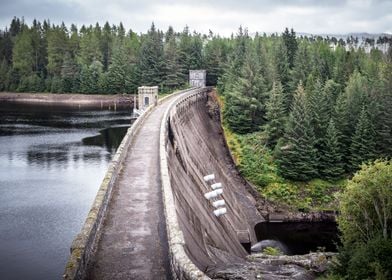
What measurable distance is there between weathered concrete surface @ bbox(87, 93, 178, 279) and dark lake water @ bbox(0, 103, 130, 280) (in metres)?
8.75

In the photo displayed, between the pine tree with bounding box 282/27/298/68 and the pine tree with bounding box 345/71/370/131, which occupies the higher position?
the pine tree with bounding box 282/27/298/68

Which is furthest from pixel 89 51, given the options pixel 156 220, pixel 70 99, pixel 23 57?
pixel 156 220

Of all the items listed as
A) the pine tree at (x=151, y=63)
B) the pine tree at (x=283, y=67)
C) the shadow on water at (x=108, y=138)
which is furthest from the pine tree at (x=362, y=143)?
the pine tree at (x=151, y=63)

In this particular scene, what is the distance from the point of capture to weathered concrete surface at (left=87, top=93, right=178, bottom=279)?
48.1ft

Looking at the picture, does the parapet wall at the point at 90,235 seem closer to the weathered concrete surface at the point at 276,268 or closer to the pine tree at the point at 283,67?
the weathered concrete surface at the point at 276,268

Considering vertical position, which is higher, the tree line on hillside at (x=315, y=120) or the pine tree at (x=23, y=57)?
the pine tree at (x=23, y=57)

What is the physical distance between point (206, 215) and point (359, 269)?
11207mm

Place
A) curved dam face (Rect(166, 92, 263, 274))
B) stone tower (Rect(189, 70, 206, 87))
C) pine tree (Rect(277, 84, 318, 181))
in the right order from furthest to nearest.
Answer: stone tower (Rect(189, 70, 206, 87)), pine tree (Rect(277, 84, 318, 181)), curved dam face (Rect(166, 92, 263, 274))

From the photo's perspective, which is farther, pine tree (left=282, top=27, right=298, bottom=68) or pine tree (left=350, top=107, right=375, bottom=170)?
pine tree (left=282, top=27, right=298, bottom=68)

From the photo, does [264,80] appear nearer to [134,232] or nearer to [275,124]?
[275,124]

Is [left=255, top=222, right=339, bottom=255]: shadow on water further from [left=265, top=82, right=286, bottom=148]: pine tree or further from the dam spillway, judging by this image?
[left=265, top=82, right=286, bottom=148]: pine tree

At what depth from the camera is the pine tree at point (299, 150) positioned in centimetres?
5126

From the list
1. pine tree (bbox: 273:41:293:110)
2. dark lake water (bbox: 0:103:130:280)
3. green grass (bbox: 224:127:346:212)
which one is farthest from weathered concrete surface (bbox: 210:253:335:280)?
pine tree (bbox: 273:41:293:110)

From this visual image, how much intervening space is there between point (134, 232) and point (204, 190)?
63.7 ft
